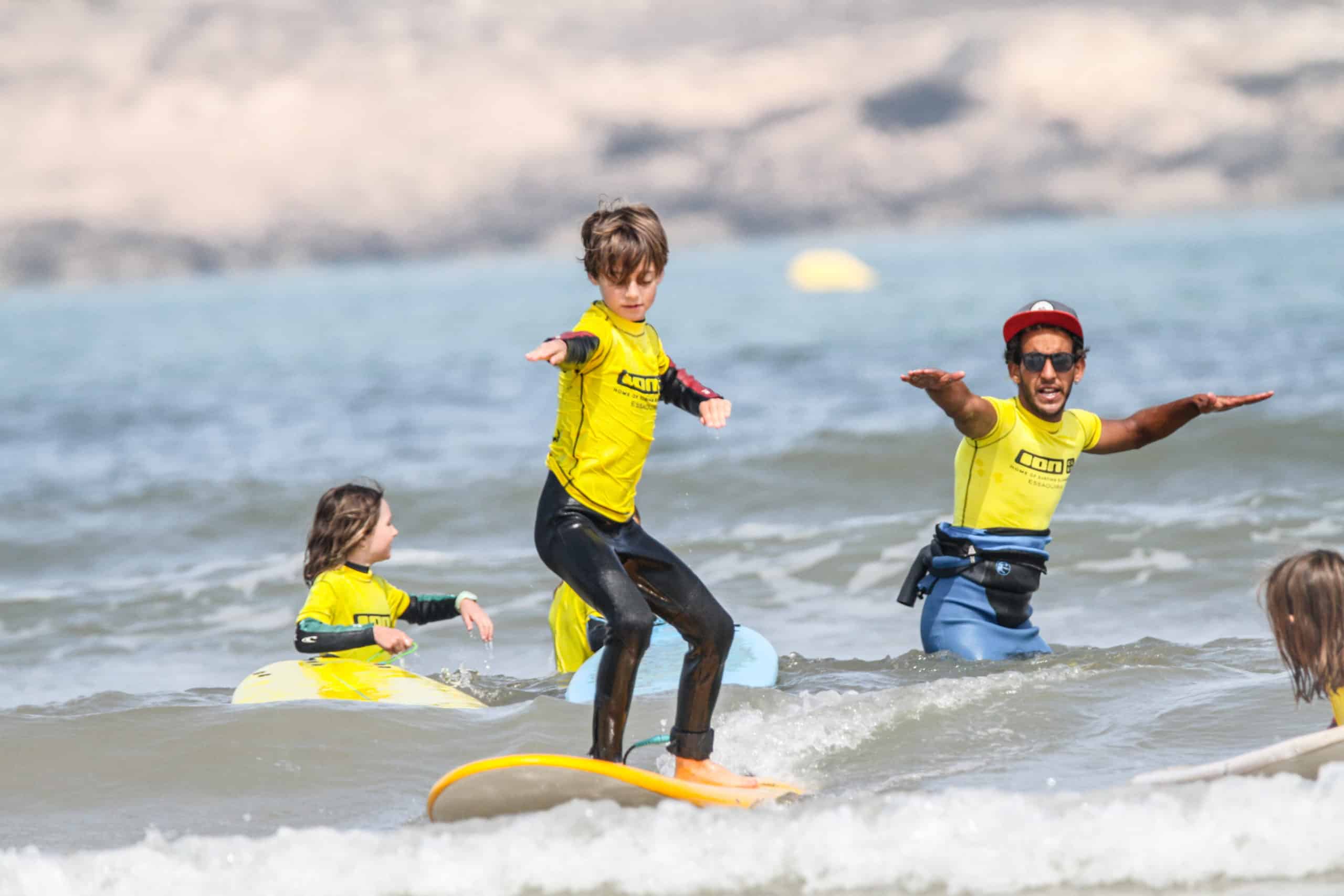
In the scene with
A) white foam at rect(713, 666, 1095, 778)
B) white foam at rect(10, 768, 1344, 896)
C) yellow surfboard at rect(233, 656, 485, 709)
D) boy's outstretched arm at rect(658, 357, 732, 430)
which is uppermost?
boy's outstretched arm at rect(658, 357, 732, 430)

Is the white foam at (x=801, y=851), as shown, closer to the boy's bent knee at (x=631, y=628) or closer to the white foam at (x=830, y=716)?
the boy's bent knee at (x=631, y=628)

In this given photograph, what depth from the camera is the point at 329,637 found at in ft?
20.4

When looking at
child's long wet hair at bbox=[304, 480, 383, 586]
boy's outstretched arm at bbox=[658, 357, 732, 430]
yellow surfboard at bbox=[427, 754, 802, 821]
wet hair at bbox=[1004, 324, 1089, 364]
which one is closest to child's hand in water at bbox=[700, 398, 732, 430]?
boy's outstretched arm at bbox=[658, 357, 732, 430]

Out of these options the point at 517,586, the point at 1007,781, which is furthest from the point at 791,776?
the point at 517,586

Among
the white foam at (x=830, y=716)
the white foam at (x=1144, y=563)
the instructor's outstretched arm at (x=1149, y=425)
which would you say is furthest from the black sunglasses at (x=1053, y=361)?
the white foam at (x=1144, y=563)

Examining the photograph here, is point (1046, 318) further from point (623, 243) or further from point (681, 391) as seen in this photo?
point (623, 243)

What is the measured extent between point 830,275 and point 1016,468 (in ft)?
178

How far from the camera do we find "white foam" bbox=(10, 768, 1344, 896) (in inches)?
148

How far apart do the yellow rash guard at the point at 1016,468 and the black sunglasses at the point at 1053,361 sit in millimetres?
197

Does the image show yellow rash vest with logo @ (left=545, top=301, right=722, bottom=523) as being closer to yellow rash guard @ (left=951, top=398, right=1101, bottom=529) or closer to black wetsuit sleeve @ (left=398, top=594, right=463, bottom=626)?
yellow rash guard @ (left=951, top=398, right=1101, bottom=529)

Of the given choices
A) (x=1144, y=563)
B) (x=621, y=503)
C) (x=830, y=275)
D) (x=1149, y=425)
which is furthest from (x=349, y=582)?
(x=830, y=275)

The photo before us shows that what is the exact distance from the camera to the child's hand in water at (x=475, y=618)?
6035 millimetres

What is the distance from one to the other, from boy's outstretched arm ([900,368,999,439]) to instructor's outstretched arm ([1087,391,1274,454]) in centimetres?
58

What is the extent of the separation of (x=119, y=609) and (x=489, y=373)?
1622 centimetres
